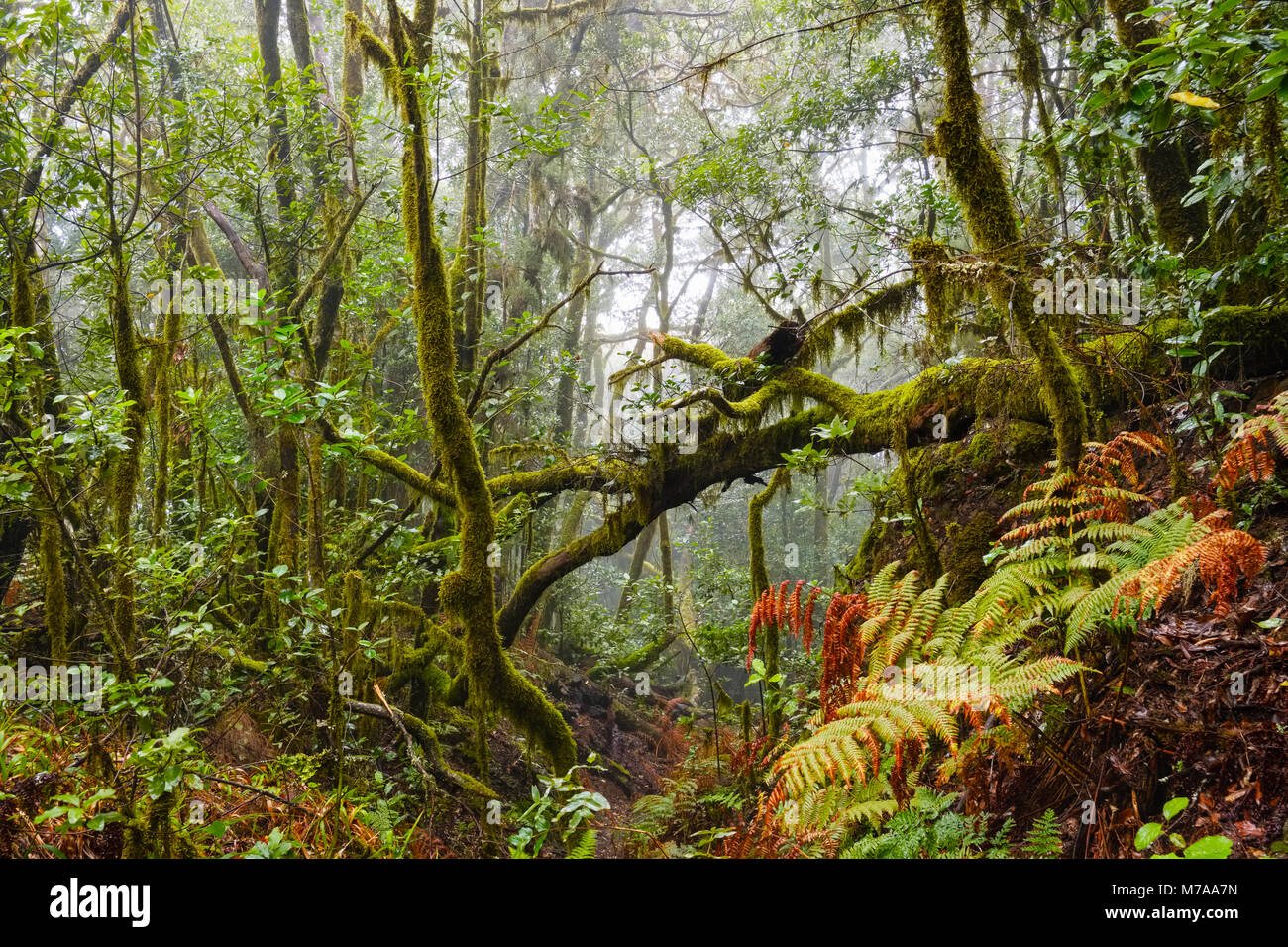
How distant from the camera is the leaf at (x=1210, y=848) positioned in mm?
1624

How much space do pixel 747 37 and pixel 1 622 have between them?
54.8ft

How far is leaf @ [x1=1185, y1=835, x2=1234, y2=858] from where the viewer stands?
1.62 m

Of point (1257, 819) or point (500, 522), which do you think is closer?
point (1257, 819)

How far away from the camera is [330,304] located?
715cm

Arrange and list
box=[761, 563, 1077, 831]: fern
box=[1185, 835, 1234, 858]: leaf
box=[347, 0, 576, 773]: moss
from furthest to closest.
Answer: box=[347, 0, 576, 773]: moss
box=[761, 563, 1077, 831]: fern
box=[1185, 835, 1234, 858]: leaf

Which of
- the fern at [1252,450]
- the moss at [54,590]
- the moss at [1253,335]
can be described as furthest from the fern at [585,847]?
the moss at [1253,335]

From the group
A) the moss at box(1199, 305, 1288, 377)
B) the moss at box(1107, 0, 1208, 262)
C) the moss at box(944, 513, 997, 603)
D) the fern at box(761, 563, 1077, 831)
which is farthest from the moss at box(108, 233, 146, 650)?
the moss at box(1107, 0, 1208, 262)

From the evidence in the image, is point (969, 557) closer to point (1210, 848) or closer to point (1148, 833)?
point (1148, 833)

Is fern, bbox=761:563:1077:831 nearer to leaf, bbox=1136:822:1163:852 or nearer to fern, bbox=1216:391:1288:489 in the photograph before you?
leaf, bbox=1136:822:1163:852

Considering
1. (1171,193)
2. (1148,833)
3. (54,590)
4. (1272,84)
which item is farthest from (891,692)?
(54,590)

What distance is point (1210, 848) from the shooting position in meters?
1.66

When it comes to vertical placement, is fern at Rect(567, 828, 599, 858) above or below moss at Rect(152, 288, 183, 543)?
below
